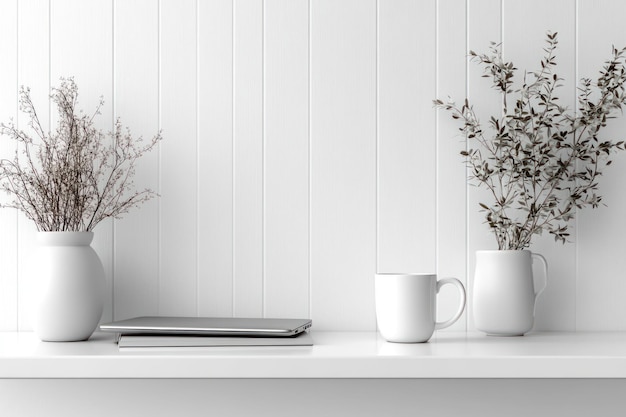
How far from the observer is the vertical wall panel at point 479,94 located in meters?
1.25

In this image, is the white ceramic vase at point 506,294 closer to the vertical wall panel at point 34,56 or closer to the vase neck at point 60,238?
the vase neck at point 60,238

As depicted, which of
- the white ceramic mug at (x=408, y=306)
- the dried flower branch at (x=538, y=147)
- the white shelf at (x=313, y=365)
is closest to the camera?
the white shelf at (x=313, y=365)

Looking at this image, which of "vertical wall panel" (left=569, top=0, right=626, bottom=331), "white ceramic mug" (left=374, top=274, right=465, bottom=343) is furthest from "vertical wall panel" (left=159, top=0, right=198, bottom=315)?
"vertical wall panel" (left=569, top=0, right=626, bottom=331)

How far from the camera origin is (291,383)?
1216mm

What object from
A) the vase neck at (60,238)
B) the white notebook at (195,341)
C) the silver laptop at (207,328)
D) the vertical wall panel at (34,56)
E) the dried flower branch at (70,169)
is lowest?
the white notebook at (195,341)

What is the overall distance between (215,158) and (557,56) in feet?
2.05

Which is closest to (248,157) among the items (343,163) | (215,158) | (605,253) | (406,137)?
(215,158)

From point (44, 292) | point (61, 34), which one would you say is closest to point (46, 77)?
point (61, 34)

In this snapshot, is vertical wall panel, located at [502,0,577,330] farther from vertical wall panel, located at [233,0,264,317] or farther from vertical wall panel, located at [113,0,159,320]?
vertical wall panel, located at [113,0,159,320]

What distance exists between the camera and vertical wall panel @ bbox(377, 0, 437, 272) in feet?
4.09

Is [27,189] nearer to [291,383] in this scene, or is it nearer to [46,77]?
[46,77]

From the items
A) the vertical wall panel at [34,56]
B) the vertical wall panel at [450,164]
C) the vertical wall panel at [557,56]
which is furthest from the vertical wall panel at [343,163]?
the vertical wall panel at [34,56]

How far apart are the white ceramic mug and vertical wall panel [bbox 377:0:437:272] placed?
0.59ft

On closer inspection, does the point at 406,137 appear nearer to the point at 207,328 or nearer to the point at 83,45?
the point at 207,328
